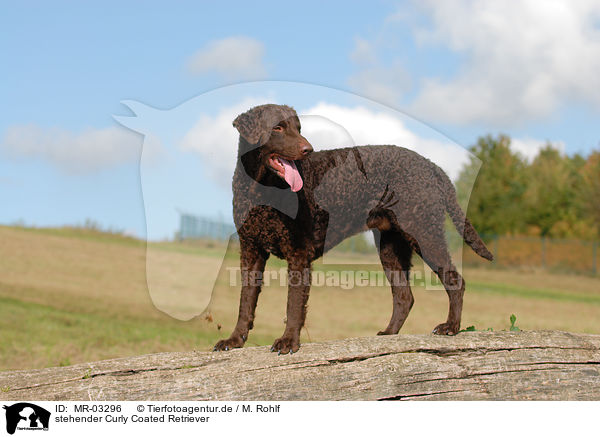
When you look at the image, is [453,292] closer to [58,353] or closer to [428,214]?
[428,214]

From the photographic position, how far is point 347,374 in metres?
5.01

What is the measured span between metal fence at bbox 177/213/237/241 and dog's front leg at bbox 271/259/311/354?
86 cm

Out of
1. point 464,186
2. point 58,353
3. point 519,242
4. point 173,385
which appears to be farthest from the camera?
point 519,242

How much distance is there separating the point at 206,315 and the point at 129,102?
7.61ft

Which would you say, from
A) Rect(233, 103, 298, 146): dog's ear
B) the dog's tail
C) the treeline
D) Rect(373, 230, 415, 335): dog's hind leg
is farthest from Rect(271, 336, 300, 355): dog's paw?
the treeline

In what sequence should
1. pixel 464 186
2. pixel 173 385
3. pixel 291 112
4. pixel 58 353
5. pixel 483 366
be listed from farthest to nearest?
pixel 58 353, pixel 464 186, pixel 483 366, pixel 173 385, pixel 291 112

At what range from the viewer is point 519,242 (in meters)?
39.9

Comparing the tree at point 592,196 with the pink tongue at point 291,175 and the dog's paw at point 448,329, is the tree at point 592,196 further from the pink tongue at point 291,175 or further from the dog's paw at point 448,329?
the pink tongue at point 291,175

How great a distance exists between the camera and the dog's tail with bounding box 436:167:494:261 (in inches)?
228

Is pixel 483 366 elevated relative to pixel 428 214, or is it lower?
lower

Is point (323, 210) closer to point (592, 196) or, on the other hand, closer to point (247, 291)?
point (247, 291)

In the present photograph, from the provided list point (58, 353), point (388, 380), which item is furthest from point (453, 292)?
point (58, 353)

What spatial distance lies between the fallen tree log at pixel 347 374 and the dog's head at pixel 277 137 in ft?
5.99

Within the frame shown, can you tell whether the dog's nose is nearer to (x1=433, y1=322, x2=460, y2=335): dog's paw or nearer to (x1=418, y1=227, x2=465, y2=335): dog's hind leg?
(x1=418, y1=227, x2=465, y2=335): dog's hind leg
